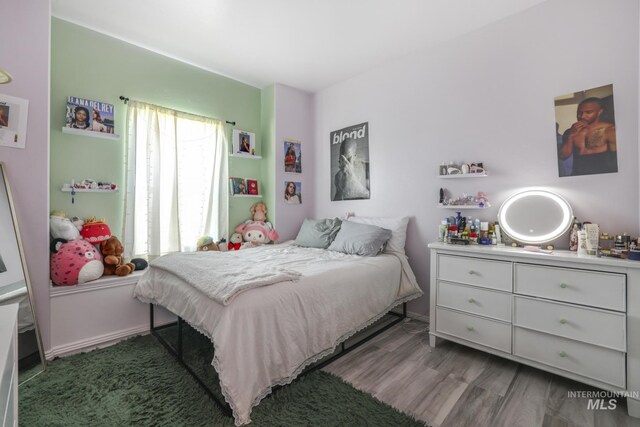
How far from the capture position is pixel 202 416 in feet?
5.08

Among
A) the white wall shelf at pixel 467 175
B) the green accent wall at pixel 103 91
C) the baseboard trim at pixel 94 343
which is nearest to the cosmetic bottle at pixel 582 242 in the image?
the white wall shelf at pixel 467 175

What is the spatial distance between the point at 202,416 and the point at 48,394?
100 centimetres

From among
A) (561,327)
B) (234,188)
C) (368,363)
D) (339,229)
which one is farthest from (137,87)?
(561,327)

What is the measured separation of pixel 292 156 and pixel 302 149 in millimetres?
203

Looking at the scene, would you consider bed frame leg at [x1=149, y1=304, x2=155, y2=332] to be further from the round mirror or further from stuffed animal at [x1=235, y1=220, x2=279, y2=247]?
the round mirror

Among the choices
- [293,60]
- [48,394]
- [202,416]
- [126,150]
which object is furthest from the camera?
[293,60]

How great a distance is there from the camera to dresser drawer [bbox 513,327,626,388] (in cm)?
161

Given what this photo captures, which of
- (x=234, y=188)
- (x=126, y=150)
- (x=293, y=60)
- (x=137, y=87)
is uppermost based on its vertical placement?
(x=293, y=60)

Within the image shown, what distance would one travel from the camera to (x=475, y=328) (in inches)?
83.0

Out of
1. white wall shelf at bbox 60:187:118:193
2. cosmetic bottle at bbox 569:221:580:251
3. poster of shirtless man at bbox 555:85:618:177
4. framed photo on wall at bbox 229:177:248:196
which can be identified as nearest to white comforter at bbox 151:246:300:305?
white wall shelf at bbox 60:187:118:193

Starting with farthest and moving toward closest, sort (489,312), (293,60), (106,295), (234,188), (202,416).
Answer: (234,188), (293,60), (106,295), (489,312), (202,416)

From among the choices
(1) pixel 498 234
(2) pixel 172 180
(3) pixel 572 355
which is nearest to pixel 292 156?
(2) pixel 172 180

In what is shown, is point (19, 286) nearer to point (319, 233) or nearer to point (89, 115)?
point (89, 115)

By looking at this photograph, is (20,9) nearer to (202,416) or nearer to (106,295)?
(106,295)
